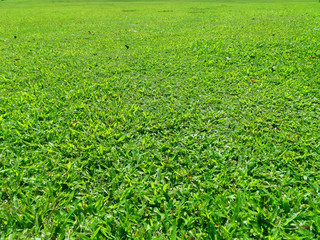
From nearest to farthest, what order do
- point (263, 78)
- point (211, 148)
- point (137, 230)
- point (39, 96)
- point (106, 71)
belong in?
point (137, 230)
point (211, 148)
point (39, 96)
point (263, 78)
point (106, 71)

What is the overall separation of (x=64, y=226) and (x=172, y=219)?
0.67 m

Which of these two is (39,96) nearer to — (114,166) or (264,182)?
(114,166)

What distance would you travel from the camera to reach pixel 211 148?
1.85 m

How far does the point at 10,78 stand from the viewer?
10.3ft

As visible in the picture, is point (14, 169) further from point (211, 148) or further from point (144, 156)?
point (211, 148)

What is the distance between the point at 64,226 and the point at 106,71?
8.80ft

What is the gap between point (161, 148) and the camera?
185cm

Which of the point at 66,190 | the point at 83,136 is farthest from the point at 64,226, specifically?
the point at 83,136

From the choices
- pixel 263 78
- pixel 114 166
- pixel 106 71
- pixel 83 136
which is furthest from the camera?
pixel 106 71

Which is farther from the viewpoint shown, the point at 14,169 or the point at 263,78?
the point at 263,78

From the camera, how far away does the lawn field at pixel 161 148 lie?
4.12 ft

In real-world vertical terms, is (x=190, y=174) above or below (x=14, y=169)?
below

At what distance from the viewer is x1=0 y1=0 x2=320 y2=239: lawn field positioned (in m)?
1.26


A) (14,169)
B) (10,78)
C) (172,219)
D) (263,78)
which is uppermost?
(10,78)
